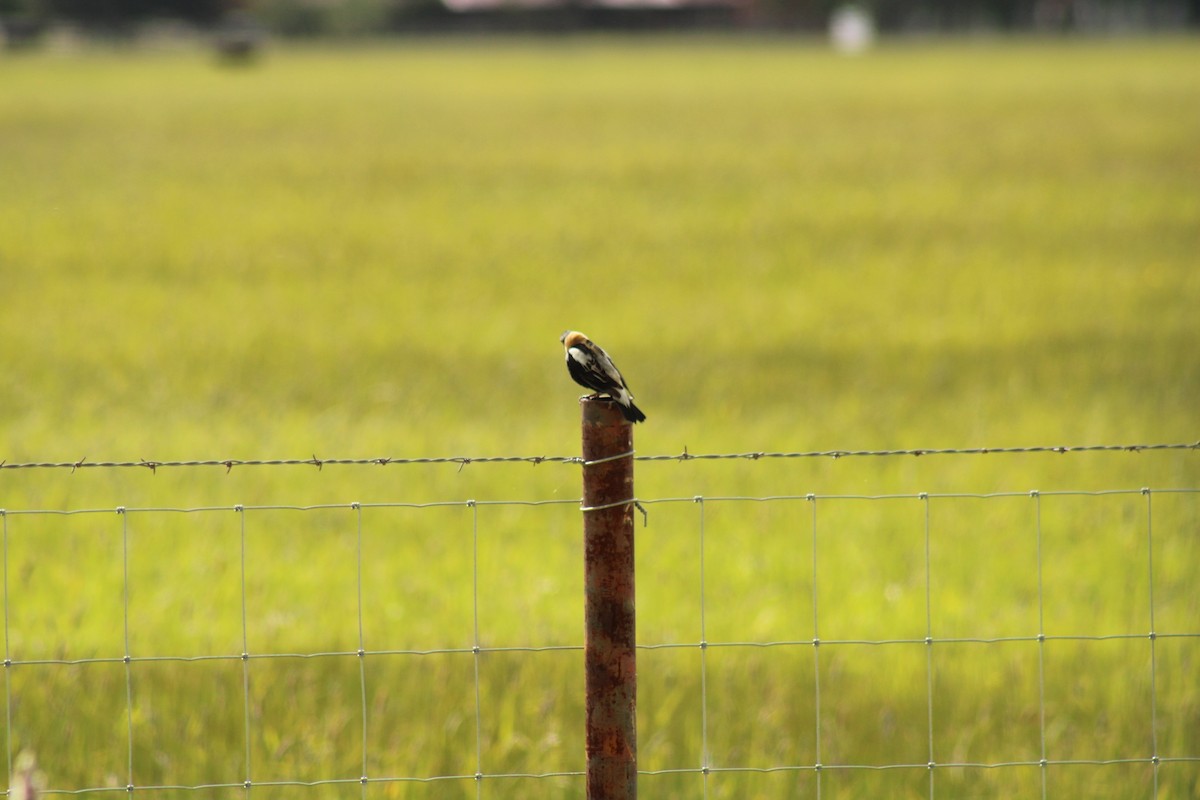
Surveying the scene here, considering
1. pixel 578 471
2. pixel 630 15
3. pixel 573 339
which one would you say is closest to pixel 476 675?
pixel 573 339

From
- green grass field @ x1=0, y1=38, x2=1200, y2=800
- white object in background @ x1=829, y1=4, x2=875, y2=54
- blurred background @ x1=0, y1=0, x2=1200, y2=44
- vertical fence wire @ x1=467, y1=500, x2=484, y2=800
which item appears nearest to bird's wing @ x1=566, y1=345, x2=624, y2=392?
vertical fence wire @ x1=467, y1=500, x2=484, y2=800

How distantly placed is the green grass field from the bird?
0.85 metres

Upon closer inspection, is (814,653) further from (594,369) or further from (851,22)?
(851,22)

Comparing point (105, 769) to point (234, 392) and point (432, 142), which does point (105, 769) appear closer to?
point (234, 392)

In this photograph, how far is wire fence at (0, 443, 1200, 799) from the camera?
571cm

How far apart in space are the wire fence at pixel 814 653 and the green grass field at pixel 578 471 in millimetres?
26

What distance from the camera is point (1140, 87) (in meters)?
48.7

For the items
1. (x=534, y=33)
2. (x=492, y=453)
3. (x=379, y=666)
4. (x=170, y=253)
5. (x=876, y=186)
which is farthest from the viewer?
(x=534, y=33)

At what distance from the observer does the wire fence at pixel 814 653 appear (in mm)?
5711

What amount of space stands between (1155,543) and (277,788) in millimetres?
4741

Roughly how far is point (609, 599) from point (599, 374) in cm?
54

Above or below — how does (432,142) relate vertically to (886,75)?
below

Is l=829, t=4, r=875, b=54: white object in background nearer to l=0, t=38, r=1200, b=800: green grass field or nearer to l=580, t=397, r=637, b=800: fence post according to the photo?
l=0, t=38, r=1200, b=800: green grass field

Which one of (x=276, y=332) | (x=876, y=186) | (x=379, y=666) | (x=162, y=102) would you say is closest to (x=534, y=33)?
(x=162, y=102)
